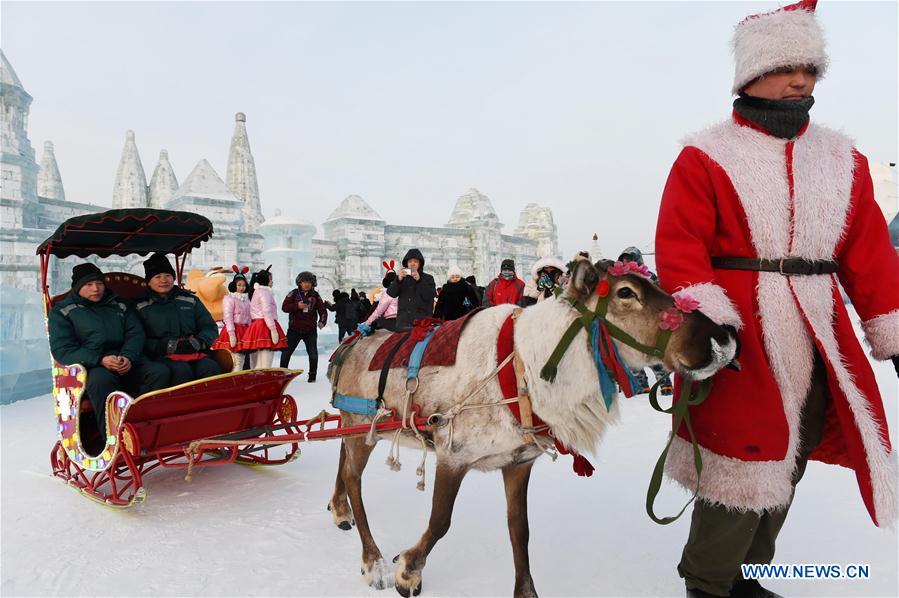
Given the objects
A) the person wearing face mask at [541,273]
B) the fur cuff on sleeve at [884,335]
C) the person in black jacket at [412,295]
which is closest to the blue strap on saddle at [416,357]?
the fur cuff on sleeve at [884,335]

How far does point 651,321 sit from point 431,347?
1118 millimetres

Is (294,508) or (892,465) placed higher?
(892,465)

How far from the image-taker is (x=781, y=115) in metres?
2.07

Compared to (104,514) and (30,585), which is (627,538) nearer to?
(30,585)

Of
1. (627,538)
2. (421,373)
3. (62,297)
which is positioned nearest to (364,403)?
(421,373)

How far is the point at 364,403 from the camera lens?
2979 millimetres

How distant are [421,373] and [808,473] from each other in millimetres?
3442

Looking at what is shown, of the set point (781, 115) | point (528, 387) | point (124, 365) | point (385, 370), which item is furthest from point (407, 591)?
point (124, 365)

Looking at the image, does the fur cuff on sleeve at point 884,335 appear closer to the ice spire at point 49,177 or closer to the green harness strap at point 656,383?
the green harness strap at point 656,383

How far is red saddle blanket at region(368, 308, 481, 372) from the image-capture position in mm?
2660

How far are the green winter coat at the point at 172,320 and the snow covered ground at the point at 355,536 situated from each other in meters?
1.12

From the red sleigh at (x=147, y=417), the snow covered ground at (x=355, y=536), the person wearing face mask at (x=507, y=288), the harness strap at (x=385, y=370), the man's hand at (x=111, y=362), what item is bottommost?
the snow covered ground at (x=355, y=536)

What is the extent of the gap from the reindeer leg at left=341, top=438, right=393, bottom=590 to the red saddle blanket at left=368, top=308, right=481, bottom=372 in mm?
498

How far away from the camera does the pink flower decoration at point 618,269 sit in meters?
2.14
